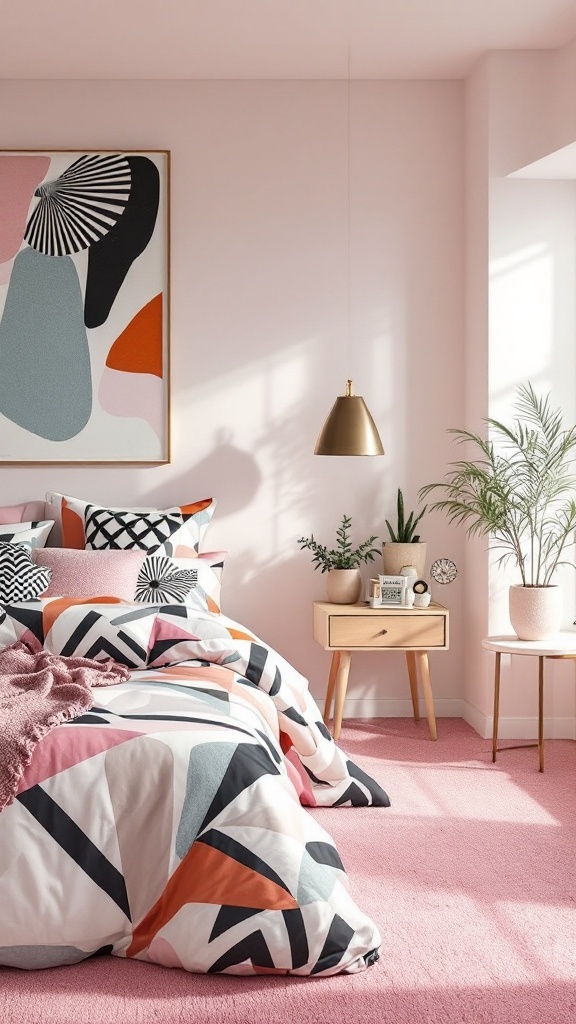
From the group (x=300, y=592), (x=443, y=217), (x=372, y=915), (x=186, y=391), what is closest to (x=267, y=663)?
(x=372, y=915)

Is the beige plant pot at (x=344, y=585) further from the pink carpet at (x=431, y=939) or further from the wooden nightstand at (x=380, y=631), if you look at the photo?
the pink carpet at (x=431, y=939)

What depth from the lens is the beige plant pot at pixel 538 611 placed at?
3.90 meters

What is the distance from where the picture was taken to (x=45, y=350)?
4492mm

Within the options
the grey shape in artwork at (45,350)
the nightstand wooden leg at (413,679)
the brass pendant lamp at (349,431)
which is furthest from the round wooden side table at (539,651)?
the grey shape in artwork at (45,350)

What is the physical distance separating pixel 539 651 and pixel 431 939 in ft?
5.35

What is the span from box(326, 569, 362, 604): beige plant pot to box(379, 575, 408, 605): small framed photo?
17 cm

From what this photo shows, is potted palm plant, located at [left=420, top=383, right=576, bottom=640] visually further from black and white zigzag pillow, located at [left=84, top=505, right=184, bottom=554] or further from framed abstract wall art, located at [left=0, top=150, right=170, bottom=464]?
framed abstract wall art, located at [left=0, top=150, right=170, bottom=464]

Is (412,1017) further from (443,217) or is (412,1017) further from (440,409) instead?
(443,217)

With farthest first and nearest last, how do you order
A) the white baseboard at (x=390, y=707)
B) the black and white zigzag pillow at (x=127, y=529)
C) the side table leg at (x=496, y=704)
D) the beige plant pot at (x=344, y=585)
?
1. the white baseboard at (x=390, y=707)
2. the beige plant pot at (x=344, y=585)
3. the black and white zigzag pillow at (x=127, y=529)
4. the side table leg at (x=496, y=704)

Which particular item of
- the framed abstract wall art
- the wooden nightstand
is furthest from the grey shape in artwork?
the wooden nightstand

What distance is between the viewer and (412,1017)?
1999mm

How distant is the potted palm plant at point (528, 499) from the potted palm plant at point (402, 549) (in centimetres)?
18

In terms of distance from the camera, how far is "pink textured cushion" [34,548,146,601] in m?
3.80

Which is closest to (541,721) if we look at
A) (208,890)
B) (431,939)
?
(431,939)
